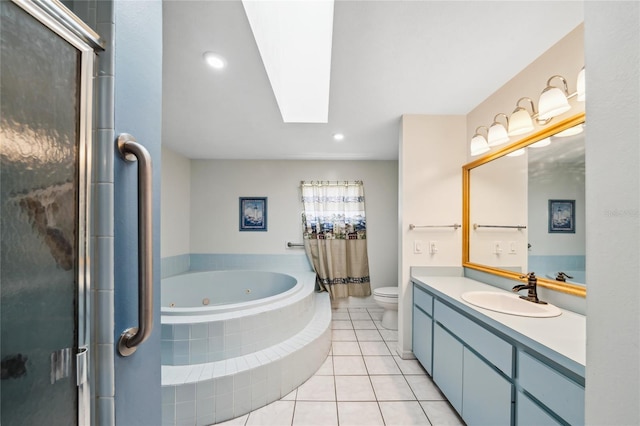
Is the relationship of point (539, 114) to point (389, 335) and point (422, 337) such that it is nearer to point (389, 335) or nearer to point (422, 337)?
point (422, 337)

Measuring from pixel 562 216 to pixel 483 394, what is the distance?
1113mm

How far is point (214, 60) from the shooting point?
1.53 m

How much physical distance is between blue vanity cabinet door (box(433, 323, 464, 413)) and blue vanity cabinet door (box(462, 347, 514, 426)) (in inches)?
2.2

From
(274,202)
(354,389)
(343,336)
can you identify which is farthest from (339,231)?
(354,389)

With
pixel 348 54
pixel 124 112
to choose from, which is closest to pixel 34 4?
pixel 124 112

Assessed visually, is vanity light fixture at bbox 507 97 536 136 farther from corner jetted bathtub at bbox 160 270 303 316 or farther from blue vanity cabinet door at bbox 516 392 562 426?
corner jetted bathtub at bbox 160 270 303 316

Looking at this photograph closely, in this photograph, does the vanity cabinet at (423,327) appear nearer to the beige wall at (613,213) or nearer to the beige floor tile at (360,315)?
the beige floor tile at (360,315)

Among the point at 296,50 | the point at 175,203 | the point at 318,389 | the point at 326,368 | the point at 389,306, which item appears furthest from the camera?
the point at 175,203

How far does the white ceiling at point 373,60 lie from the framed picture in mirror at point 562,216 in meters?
0.93

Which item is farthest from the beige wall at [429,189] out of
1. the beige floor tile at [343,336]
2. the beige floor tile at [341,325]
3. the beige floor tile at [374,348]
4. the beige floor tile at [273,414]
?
the beige floor tile at [273,414]

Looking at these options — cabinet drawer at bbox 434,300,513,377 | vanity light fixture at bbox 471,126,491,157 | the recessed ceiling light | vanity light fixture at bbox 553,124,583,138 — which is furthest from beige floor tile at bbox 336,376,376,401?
the recessed ceiling light

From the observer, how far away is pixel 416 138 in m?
2.38

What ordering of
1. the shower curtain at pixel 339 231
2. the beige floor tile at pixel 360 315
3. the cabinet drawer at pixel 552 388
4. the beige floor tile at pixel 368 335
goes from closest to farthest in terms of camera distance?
the cabinet drawer at pixel 552 388
the beige floor tile at pixel 368 335
the beige floor tile at pixel 360 315
the shower curtain at pixel 339 231

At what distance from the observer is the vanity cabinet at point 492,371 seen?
0.96 m
